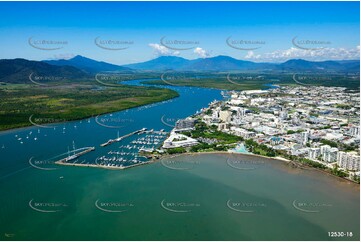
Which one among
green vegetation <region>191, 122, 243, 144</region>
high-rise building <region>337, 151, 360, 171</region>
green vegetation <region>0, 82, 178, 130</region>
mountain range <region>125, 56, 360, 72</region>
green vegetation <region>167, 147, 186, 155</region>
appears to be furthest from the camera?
mountain range <region>125, 56, 360, 72</region>

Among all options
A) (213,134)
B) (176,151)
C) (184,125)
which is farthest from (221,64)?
(176,151)

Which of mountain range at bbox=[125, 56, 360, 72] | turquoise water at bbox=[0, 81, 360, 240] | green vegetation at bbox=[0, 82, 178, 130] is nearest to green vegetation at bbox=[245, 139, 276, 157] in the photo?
turquoise water at bbox=[0, 81, 360, 240]

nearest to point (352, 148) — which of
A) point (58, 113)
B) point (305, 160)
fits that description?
point (305, 160)

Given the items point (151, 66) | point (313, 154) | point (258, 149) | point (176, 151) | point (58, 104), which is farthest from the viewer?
point (151, 66)

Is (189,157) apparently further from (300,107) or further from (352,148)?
(300,107)

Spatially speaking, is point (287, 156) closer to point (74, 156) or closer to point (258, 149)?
point (258, 149)

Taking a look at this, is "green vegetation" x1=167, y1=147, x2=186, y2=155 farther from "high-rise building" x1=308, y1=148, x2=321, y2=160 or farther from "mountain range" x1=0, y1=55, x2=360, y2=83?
"mountain range" x1=0, y1=55, x2=360, y2=83

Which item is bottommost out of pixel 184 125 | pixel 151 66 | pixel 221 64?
pixel 184 125
